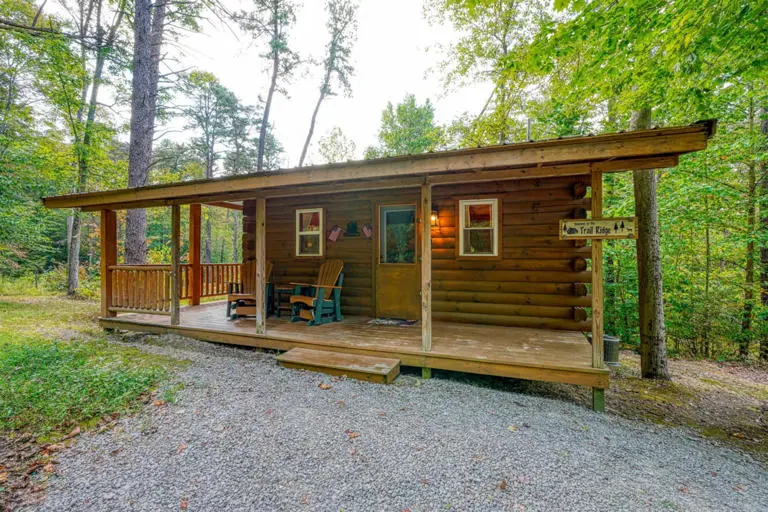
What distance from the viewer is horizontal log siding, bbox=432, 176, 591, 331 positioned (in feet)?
15.1

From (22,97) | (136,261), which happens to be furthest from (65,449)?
(22,97)

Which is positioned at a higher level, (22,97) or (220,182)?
(22,97)

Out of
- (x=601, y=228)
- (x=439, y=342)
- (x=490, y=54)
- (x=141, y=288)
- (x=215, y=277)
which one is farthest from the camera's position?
(x=490, y=54)

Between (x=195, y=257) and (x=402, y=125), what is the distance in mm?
15319

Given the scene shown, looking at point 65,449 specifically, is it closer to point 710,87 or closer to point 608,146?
point 608,146

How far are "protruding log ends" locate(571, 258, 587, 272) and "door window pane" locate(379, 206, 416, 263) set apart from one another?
2295 millimetres

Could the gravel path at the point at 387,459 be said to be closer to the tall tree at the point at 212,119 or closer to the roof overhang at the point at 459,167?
the roof overhang at the point at 459,167

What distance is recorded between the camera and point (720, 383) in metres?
4.45

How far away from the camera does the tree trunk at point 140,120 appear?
680 cm

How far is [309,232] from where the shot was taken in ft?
19.6

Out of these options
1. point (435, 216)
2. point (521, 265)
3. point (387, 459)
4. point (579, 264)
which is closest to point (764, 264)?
point (579, 264)

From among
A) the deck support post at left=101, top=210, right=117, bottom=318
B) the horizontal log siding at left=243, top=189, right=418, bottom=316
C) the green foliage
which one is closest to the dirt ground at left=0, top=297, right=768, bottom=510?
the deck support post at left=101, top=210, right=117, bottom=318

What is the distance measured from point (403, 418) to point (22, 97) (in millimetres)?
14082

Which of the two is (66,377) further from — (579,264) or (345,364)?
(579,264)
